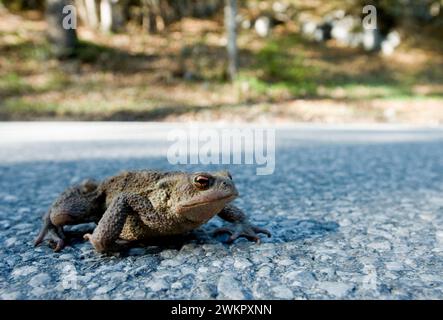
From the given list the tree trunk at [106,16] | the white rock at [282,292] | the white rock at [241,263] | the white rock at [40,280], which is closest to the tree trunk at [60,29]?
the tree trunk at [106,16]

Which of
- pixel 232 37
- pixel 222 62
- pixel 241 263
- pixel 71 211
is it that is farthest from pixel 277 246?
pixel 222 62

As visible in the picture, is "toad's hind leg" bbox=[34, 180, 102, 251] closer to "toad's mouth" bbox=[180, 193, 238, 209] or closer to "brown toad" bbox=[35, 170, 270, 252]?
"brown toad" bbox=[35, 170, 270, 252]

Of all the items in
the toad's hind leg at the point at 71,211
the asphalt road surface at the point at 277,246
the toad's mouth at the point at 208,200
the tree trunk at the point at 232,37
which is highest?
the tree trunk at the point at 232,37

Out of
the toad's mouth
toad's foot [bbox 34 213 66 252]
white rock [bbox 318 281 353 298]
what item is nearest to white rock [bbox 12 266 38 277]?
toad's foot [bbox 34 213 66 252]

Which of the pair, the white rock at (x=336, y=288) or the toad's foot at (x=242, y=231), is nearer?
the white rock at (x=336, y=288)

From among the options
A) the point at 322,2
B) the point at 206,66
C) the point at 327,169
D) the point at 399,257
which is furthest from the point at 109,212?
the point at 322,2

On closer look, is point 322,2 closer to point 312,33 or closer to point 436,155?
point 312,33

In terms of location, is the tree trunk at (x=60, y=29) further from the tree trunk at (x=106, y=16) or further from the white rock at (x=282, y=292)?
the white rock at (x=282, y=292)
